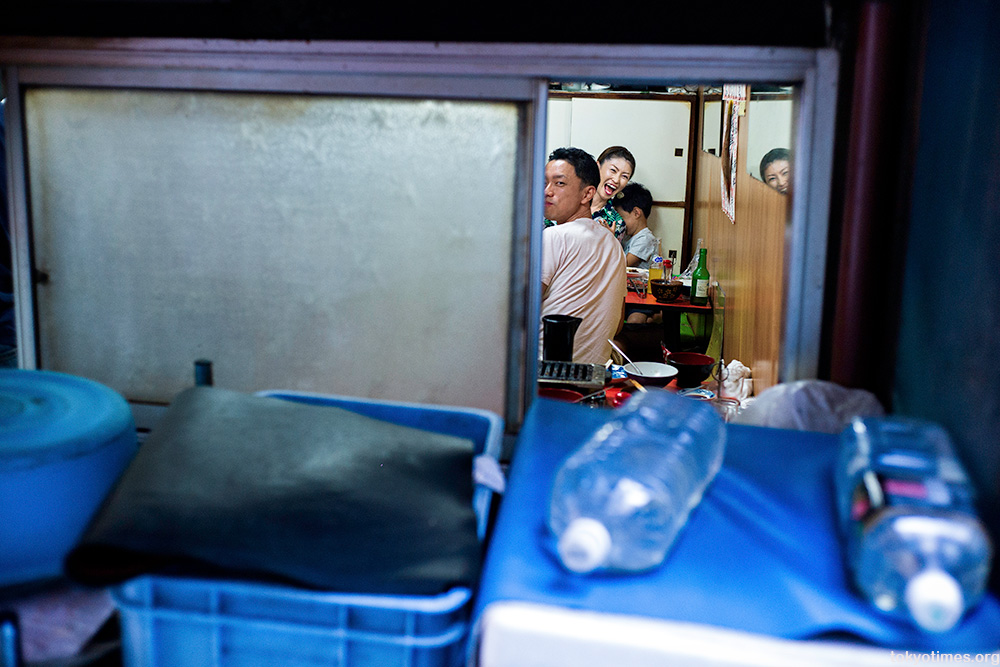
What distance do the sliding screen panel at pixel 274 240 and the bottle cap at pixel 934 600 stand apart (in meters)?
1.05

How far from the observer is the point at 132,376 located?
181 centimetres

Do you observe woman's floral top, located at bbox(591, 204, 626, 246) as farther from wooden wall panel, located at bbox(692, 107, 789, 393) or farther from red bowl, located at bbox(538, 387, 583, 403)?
red bowl, located at bbox(538, 387, 583, 403)

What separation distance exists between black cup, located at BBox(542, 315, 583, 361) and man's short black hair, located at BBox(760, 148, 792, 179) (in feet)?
2.76

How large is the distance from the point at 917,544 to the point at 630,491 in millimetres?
300

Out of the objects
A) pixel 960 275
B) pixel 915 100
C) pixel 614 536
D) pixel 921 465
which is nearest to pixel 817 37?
pixel 915 100

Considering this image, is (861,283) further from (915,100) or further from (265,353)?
(265,353)

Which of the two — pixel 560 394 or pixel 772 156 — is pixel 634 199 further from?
pixel 560 394

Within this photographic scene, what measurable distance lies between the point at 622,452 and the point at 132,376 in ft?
4.05

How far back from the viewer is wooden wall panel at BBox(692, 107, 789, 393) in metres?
2.67

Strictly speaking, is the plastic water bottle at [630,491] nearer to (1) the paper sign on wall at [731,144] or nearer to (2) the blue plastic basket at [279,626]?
(2) the blue plastic basket at [279,626]

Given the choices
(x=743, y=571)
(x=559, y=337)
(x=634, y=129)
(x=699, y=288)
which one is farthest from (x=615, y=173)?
(x=743, y=571)

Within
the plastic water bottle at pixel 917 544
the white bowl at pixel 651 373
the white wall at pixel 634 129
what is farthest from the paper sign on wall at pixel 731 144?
the plastic water bottle at pixel 917 544

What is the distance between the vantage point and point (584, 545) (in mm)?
831

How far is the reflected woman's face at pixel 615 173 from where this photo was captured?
6.05m
